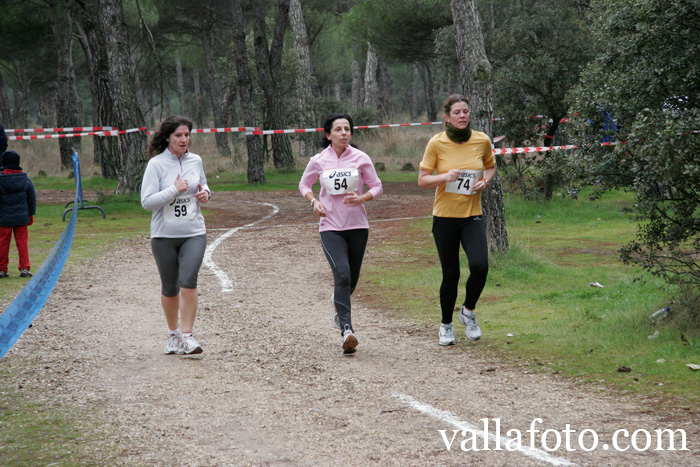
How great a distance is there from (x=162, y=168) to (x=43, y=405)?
2214 millimetres

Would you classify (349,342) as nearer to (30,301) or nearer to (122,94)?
(30,301)

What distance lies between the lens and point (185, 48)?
54688mm

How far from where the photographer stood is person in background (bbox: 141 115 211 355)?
6551mm

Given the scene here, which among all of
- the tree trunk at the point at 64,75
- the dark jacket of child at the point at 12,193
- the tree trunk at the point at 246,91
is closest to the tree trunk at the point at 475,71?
the dark jacket of child at the point at 12,193

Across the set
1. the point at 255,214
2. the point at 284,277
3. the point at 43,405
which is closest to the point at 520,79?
the point at 255,214

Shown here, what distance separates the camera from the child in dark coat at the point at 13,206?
10.8 m

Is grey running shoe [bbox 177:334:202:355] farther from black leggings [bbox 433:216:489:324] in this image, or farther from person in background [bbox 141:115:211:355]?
black leggings [bbox 433:216:489:324]

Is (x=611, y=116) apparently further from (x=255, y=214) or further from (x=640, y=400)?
(x=255, y=214)

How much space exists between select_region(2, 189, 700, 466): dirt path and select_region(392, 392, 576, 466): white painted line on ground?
14 millimetres

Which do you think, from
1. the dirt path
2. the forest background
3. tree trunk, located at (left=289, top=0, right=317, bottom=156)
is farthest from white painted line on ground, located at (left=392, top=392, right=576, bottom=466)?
tree trunk, located at (left=289, top=0, right=317, bottom=156)

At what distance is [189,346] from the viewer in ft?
21.9

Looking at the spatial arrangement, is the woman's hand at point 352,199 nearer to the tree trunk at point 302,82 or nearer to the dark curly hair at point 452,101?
the dark curly hair at point 452,101

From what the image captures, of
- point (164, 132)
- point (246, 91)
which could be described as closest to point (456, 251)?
point (164, 132)

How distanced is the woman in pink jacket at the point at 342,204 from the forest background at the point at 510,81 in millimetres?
2139
